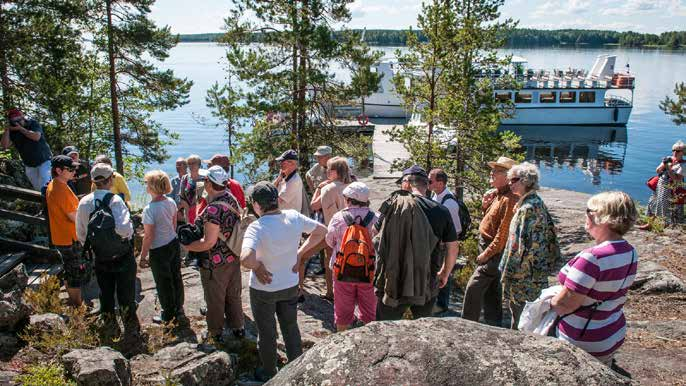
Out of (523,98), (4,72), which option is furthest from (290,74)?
(523,98)

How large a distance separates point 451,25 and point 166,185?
7249 millimetres

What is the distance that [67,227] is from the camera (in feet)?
17.5

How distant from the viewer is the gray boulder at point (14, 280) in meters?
5.53

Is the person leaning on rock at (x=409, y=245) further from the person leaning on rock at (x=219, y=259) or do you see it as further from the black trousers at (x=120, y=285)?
the black trousers at (x=120, y=285)

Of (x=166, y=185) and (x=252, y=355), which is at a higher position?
(x=166, y=185)

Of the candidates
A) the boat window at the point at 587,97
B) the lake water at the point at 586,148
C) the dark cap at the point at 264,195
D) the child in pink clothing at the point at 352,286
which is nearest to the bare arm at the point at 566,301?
the child in pink clothing at the point at 352,286

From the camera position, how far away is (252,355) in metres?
4.67

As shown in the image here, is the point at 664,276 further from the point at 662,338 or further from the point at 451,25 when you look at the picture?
the point at 451,25

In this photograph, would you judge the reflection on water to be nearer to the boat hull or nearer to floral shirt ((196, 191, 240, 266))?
the boat hull

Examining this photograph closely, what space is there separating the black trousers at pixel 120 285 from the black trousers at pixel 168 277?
0.23 m

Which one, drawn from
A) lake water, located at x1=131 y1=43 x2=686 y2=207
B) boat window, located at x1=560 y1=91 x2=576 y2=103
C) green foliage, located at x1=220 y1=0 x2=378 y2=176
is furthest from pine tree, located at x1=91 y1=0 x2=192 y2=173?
boat window, located at x1=560 y1=91 x2=576 y2=103

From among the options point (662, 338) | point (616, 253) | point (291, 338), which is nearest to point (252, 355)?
point (291, 338)

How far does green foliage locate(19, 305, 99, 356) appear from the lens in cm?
425

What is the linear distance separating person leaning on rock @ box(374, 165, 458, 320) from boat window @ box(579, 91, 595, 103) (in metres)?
40.6
